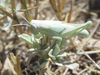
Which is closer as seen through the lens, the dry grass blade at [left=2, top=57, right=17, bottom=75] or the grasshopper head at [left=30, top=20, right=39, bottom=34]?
the grasshopper head at [left=30, top=20, right=39, bottom=34]

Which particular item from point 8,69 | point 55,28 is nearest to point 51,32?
point 55,28

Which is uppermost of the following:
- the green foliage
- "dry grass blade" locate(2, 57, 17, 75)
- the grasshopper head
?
the grasshopper head

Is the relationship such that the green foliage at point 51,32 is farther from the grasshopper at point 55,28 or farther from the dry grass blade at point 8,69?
the dry grass blade at point 8,69

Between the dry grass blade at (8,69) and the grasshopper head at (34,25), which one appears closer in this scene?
the grasshopper head at (34,25)

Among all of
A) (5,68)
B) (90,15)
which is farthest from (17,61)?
(90,15)

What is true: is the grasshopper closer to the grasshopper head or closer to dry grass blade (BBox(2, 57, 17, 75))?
the grasshopper head

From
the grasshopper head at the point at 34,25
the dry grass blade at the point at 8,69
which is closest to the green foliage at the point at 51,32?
the grasshopper head at the point at 34,25

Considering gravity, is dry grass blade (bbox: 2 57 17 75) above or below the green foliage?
below

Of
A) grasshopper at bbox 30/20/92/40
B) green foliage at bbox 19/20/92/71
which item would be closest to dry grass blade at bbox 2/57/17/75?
green foliage at bbox 19/20/92/71

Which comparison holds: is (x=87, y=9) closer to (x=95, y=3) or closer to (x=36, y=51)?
(x=95, y=3)

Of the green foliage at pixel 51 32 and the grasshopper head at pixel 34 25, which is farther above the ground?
the grasshopper head at pixel 34 25

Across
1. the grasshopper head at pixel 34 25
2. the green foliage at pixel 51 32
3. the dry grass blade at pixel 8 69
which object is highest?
the grasshopper head at pixel 34 25
